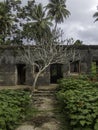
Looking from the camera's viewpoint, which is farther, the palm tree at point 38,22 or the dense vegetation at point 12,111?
the palm tree at point 38,22

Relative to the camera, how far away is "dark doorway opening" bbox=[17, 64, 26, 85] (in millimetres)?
23734

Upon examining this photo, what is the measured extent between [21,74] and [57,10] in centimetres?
1846

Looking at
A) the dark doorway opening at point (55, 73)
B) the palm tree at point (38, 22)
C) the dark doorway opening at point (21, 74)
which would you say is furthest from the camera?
the palm tree at point (38, 22)

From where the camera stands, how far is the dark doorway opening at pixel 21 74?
77.9 ft

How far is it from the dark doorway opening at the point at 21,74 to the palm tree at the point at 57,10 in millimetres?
17522

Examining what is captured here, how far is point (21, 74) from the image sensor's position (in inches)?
954

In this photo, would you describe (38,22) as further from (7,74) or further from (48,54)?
(48,54)

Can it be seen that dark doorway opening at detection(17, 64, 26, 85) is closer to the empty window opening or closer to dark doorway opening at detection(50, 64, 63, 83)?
dark doorway opening at detection(50, 64, 63, 83)

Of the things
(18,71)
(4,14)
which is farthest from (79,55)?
(4,14)

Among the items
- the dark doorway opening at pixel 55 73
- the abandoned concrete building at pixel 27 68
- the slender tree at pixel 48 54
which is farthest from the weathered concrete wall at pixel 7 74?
the dark doorway opening at pixel 55 73

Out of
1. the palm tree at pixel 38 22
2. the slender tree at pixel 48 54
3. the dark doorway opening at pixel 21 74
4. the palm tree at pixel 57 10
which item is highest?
the palm tree at pixel 57 10

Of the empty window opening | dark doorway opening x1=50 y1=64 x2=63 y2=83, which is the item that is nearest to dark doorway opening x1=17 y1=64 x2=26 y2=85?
dark doorway opening x1=50 y1=64 x2=63 y2=83

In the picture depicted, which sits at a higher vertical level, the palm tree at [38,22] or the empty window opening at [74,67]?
the palm tree at [38,22]

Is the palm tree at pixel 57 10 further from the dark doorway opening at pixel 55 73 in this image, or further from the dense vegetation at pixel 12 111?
the dense vegetation at pixel 12 111
